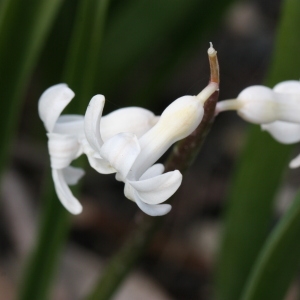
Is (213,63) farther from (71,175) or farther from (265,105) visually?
(71,175)

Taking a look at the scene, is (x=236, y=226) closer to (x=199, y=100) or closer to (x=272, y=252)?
(x=272, y=252)

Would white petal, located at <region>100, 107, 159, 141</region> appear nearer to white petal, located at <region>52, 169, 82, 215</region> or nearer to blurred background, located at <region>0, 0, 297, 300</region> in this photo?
white petal, located at <region>52, 169, 82, 215</region>

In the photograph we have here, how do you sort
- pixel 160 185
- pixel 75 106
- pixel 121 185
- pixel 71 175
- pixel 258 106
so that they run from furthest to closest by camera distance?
1. pixel 121 185
2. pixel 75 106
3. pixel 71 175
4. pixel 258 106
5. pixel 160 185

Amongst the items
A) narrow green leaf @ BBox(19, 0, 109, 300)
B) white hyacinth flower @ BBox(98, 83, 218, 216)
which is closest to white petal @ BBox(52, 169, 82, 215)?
white hyacinth flower @ BBox(98, 83, 218, 216)

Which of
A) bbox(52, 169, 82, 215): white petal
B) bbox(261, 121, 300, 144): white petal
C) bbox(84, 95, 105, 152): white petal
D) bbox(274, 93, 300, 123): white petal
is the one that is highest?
bbox(274, 93, 300, 123): white petal

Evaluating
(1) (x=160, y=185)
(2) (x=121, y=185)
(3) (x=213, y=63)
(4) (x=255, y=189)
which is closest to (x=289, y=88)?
(3) (x=213, y=63)

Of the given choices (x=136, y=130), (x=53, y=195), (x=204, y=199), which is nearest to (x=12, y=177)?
(x=204, y=199)
